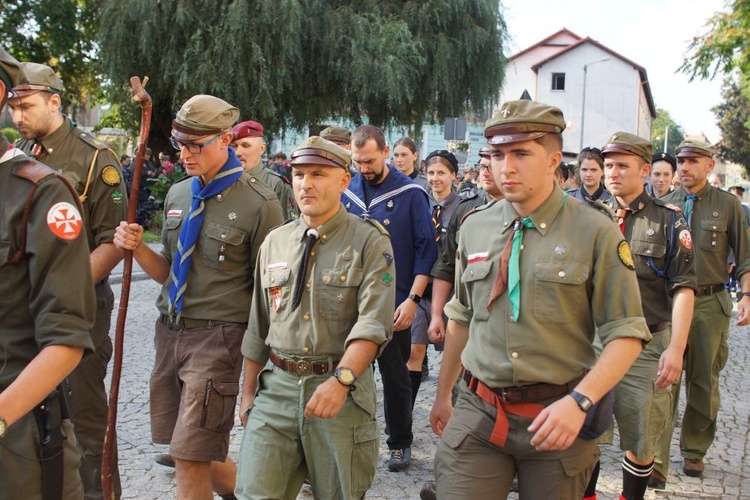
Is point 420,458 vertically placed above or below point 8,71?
below

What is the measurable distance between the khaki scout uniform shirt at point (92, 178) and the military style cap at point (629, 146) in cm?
276

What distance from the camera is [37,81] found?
4328 millimetres

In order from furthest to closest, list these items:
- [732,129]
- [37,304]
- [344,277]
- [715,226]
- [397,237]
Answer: [732,129]
[715,226]
[397,237]
[344,277]
[37,304]

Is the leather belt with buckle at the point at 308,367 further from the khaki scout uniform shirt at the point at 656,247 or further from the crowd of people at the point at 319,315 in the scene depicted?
the khaki scout uniform shirt at the point at 656,247

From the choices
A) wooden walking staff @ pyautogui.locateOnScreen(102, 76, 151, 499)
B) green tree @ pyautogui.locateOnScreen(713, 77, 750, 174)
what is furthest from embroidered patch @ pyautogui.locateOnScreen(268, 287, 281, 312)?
green tree @ pyautogui.locateOnScreen(713, 77, 750, 174)

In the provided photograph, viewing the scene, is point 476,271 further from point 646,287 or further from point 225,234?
point 646,287

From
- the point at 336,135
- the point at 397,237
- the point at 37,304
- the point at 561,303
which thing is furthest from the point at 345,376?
the point at 336,135

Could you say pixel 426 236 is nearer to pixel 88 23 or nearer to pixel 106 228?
pixel 106 228

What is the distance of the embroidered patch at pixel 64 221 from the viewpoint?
2.40 m

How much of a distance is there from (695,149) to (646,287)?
6.73 ft

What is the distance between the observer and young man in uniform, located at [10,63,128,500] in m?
4.34

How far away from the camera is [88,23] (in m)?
29.7

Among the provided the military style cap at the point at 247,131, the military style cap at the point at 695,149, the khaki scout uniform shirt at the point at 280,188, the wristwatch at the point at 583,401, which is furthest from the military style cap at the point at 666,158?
the wristwatch at the point at 583,401

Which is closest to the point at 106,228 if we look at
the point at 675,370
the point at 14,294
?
the point at 14,294
